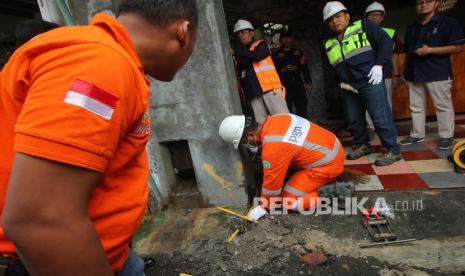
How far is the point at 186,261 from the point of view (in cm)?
249

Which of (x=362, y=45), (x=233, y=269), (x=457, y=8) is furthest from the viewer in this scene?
(x=457, y=8)

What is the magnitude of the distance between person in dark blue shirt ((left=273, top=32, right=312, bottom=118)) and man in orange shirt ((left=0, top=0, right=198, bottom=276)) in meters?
5.03

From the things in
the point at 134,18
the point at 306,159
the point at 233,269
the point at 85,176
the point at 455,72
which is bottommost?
the point at 233,269

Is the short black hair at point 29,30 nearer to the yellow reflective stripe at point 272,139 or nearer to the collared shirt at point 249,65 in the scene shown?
the yellow reflective stripe at point 272,139

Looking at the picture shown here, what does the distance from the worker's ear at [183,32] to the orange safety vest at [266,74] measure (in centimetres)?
329

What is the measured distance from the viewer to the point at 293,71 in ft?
17.9

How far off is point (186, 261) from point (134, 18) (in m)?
2.18

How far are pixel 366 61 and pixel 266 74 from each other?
1.28 meters

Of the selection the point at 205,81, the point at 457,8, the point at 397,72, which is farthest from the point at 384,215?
the point at 457,8

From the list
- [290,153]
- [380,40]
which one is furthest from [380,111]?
[290,153]

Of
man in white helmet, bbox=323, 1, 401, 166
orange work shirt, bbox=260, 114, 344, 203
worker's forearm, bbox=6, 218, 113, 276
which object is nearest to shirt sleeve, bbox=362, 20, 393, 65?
man in white helmet, bbox=323, 1, 401, 166

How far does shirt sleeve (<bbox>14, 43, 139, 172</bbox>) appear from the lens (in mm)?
528

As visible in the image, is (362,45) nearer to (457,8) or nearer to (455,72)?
(455,72)

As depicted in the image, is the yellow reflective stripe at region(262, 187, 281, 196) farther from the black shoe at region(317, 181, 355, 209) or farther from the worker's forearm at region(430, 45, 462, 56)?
the worker's forearm at region(430, 45, 462, 56)
